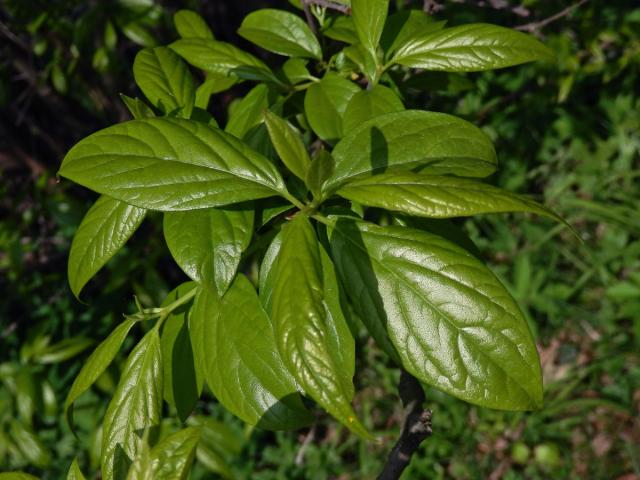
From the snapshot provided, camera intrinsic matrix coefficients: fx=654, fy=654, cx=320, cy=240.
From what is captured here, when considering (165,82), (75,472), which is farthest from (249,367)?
(165,82)

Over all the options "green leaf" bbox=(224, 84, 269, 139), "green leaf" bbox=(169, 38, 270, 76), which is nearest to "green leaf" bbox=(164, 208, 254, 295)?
"green leaf" bbox=(224, 84, 269, 139)

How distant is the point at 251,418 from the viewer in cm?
87

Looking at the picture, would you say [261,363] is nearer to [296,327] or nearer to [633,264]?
[296,327]

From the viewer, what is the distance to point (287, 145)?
828 millimetres

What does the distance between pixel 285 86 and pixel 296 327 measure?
1.92ft

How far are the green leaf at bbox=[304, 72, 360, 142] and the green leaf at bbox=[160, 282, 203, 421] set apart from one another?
31 cm

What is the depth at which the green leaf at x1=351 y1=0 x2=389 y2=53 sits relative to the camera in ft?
3.34

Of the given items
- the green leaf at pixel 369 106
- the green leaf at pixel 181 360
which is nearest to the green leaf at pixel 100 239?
the green leaf at pixel 181 360

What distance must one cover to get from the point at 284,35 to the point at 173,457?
30.9 inches

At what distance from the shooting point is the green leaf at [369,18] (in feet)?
3.34

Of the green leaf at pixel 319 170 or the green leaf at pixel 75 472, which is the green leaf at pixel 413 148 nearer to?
the green leaf at pixel 319 170

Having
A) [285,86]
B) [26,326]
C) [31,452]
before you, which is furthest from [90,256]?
[26,326]

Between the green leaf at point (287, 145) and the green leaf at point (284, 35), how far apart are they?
1.32 feet

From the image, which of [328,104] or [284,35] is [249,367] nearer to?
[328,104]
